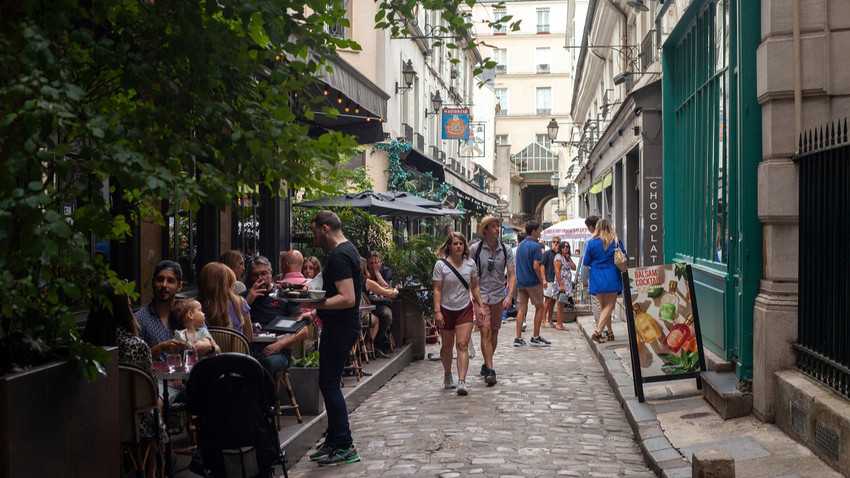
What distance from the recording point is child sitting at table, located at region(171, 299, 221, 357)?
6359 mm

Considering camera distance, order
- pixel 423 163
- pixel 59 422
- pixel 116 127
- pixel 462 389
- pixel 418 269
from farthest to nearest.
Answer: pixel 423 163, pixel 418 269, pixel 462 389, pixel 59 422, pixel 116 127

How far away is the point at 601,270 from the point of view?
13.3m

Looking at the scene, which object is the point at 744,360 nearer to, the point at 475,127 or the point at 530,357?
the point at 530,357

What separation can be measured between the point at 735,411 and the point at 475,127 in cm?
4050

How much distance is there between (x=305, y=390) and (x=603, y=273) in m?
6.41

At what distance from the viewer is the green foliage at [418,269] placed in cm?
1285

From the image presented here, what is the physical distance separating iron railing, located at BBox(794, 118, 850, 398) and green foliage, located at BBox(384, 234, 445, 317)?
657cm

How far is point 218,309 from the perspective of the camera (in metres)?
7.43

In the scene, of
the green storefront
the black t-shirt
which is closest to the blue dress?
the green storefront

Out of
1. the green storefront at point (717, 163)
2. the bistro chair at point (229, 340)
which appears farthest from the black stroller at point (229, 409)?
the green storefront at point (717, 163)

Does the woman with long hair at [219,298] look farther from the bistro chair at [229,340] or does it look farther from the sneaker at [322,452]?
the sneaker at [322,452]

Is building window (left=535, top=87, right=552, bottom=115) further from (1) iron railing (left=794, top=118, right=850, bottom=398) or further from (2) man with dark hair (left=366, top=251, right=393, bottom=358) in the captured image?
(1) iron railing (left=794, top=118, right=850, bottom=398)

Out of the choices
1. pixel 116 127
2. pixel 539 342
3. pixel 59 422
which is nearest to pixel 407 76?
pixel 539 342

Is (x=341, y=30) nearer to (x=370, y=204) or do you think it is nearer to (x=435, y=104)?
(x=370, y=204)
